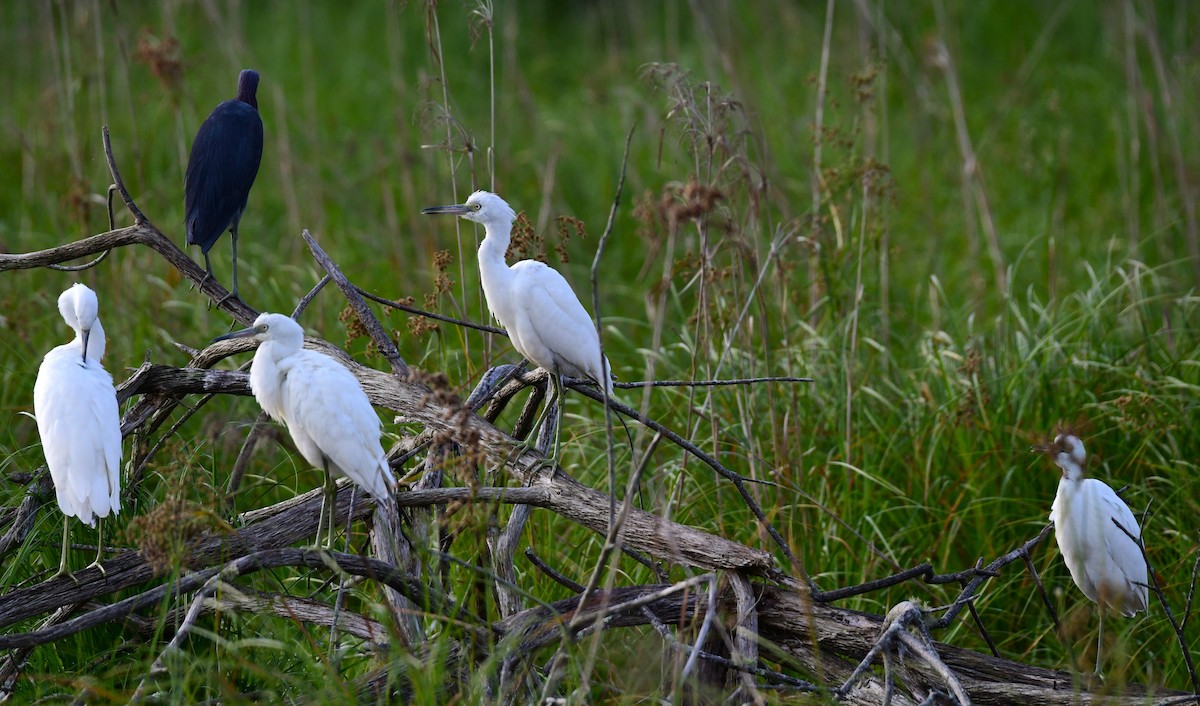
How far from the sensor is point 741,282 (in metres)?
3.41

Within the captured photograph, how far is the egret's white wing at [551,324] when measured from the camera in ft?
8.83

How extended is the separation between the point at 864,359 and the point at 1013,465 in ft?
2.87

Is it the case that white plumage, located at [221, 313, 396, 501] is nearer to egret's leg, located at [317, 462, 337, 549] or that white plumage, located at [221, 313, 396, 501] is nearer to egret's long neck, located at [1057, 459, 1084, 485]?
egret's leg, located at [317, 462, 337, 549]

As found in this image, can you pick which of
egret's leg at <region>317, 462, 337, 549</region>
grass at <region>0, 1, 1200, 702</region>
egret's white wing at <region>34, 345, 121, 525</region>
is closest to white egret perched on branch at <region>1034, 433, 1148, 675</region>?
grass at <region>0, 1, 1200, 702</region>

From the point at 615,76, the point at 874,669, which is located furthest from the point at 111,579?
the point at 615,76

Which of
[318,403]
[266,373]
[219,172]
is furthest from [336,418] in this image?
[219,172]

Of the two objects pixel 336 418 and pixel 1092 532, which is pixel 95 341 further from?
pixel 1092 532

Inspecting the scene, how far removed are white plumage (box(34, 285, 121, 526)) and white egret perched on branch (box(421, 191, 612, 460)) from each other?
2.80 ft

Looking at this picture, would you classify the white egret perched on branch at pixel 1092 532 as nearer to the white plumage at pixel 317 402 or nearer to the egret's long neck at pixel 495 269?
the egret's long neck at pixel 495 269

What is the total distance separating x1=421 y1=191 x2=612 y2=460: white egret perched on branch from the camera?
2.70 meters

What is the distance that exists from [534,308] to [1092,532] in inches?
62.1

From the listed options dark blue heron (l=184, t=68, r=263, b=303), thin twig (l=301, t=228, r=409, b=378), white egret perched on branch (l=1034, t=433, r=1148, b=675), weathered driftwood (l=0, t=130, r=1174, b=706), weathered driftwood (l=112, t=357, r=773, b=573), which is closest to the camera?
weathered driftwood (l=0, t=130, r=1174, b=706)

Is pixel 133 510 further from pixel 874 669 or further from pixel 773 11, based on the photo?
pixel 773 11

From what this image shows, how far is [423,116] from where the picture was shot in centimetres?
290
